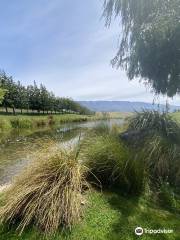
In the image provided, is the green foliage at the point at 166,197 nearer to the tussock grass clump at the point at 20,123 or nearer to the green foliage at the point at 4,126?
the green foliage at the point at 4,126

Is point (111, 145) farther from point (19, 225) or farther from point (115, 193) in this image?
point (19, 225)

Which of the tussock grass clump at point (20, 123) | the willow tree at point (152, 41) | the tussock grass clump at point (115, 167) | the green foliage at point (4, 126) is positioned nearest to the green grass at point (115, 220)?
the tussock grass clump at point (115, 167)

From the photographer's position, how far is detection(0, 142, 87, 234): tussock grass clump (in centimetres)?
362

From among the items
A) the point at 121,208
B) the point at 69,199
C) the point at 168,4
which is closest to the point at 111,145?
the point at 121,208

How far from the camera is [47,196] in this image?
3.76m

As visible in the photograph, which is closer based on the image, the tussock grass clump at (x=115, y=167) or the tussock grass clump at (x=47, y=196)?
the tussock grass clump at (x=47, y=196)

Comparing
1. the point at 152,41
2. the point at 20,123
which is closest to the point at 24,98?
the point at 20,123

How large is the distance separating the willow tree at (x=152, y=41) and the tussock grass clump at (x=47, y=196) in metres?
5.70

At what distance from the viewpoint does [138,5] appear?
9.18 meters

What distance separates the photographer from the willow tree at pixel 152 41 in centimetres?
830

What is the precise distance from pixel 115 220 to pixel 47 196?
1.06 meters

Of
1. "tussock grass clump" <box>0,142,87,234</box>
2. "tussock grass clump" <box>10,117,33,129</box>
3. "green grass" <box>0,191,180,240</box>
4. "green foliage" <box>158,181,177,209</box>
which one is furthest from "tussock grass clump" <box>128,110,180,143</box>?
"tussock grass clump" <box>10,117,33,129</box>

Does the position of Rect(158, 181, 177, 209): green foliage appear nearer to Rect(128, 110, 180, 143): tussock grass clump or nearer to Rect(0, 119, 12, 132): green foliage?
Rect(128, 110, 180, 143): tussock grass clump

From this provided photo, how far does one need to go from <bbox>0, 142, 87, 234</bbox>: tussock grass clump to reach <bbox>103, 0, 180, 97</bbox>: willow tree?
18.7ft
